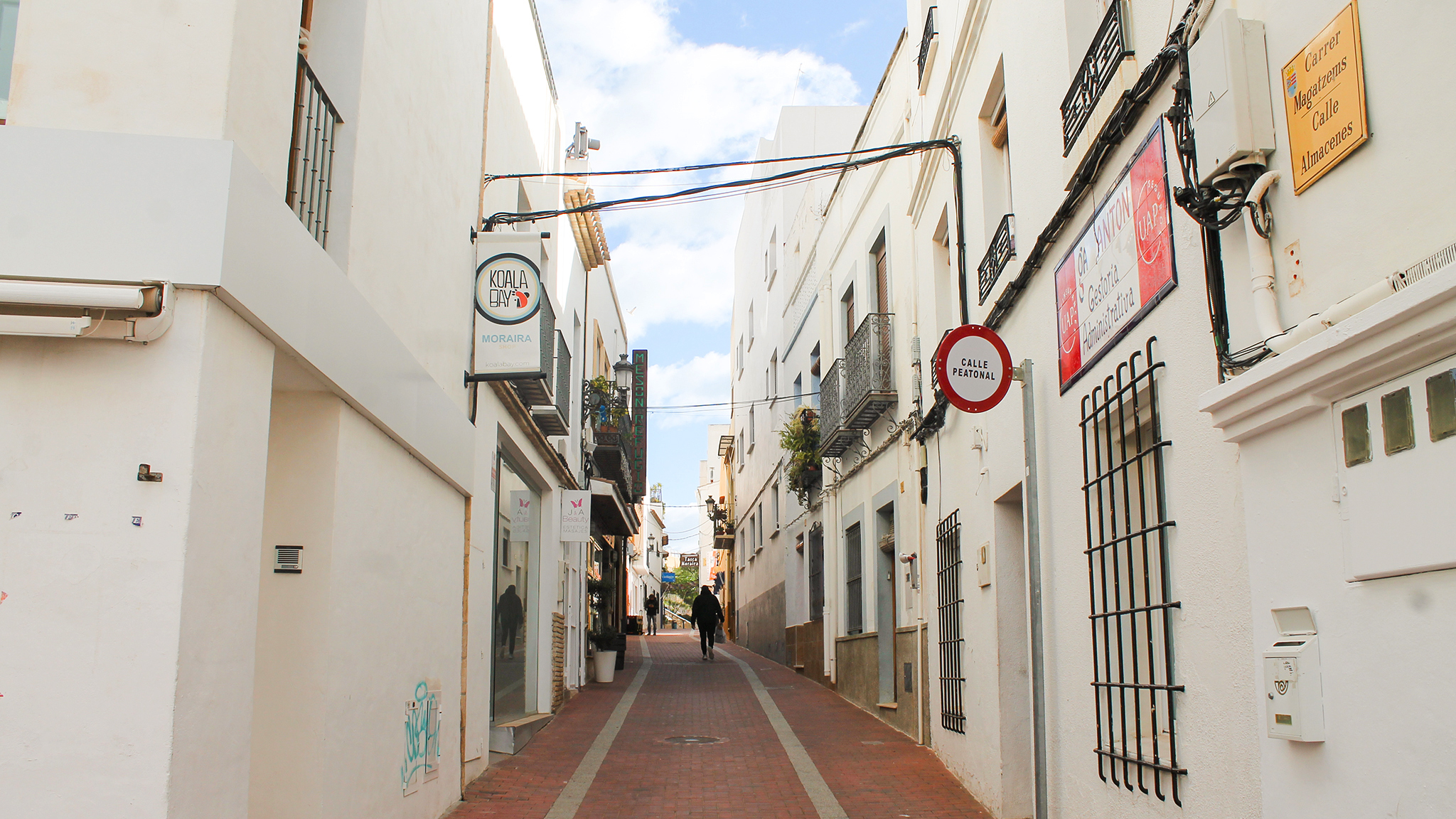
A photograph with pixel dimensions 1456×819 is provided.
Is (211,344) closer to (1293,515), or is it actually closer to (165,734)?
(165,734)

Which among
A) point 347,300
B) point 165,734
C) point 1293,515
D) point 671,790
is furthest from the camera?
point 671,790

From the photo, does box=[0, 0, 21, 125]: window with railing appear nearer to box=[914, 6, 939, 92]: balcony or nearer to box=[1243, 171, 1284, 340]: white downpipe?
box=[1243, 171, 1284, 340]: white downpipe

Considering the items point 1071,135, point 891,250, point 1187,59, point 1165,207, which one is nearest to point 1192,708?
point 1165,207

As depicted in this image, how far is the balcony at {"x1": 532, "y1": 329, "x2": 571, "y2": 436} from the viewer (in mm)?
12328

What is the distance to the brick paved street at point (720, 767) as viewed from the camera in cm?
814

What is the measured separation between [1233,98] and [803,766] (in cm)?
754

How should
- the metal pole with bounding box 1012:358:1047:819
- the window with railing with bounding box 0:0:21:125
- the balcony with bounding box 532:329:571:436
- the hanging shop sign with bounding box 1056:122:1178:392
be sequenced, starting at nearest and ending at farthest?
the window with railing with bounding box 0:0:21:125 < the hanging shop sign with bounding box 1056:122:1178:392 < the metal pole with bounding box 1012:358:1047:819 < the balcony with bounding box 532:329:571:436

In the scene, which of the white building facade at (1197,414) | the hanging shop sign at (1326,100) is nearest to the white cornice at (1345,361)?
the white building facade at (1197,414)

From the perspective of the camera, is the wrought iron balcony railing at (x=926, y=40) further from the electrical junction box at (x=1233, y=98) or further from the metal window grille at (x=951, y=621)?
the electrical junction box at (x=1233, y=98)

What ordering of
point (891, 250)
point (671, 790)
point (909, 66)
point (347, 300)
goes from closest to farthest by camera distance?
point (347, 300), point (671, 790), point (909, 66), point (891, 250)

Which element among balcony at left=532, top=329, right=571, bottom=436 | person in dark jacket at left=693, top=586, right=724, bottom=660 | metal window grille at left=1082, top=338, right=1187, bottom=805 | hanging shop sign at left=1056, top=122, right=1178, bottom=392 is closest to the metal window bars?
hanging shop sign at left=1056, top=122, right=1178, bottom=392

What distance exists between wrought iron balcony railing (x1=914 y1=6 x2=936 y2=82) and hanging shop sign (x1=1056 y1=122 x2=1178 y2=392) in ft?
16.7

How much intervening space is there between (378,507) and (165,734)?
103 inches

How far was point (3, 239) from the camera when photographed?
4.02 m
